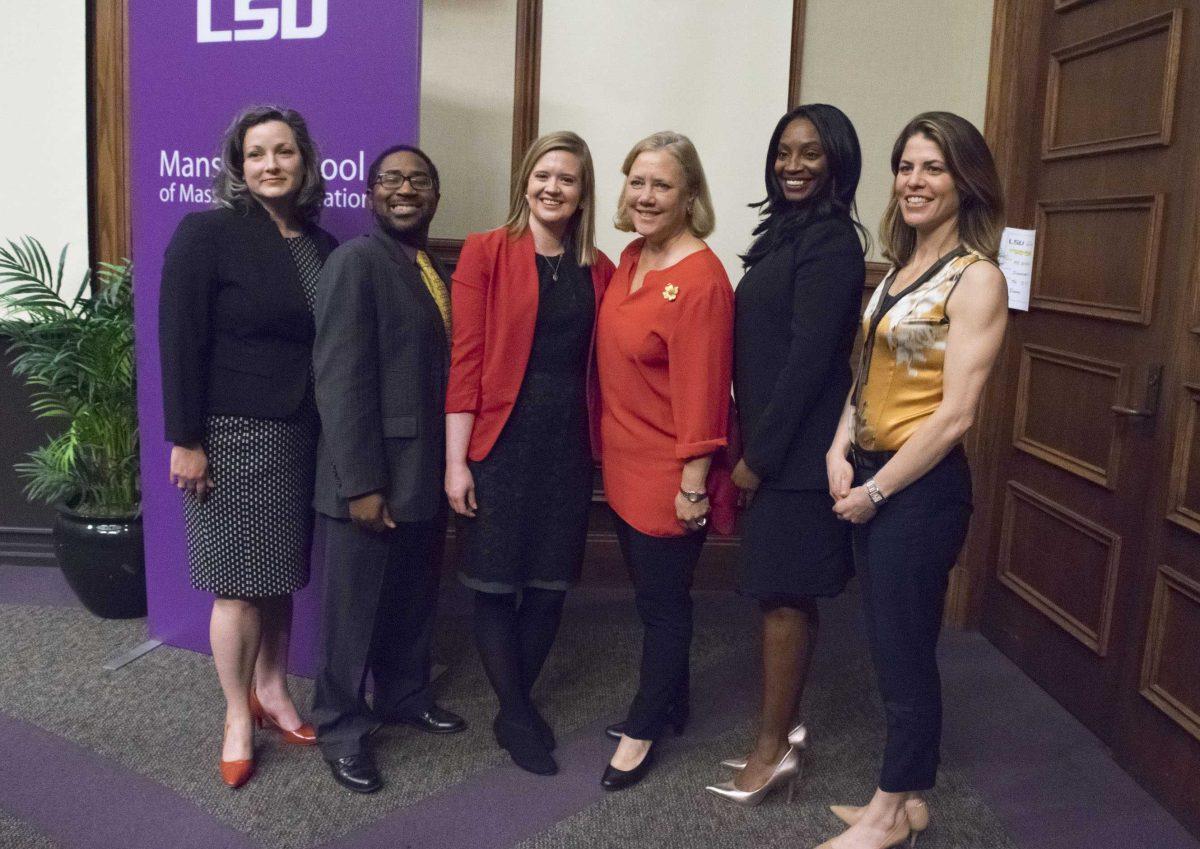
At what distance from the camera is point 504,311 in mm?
2201

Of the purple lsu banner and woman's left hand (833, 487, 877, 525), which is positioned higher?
the purple lsu banner

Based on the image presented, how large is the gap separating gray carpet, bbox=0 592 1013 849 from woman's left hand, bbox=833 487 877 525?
2.45 ft

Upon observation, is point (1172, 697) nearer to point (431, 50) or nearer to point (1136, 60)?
point (1136, 60)

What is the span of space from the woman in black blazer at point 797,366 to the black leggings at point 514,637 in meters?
0.52

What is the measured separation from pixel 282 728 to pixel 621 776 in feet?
2.90

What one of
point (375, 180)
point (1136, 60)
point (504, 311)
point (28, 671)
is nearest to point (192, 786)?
point (28, 671)

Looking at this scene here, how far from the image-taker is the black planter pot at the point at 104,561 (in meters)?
3.22

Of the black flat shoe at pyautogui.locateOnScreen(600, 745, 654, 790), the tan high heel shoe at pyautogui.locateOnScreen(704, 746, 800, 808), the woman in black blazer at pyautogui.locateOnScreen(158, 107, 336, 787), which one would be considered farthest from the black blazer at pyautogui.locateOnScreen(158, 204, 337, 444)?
the tan high heel shoe at pyautogui.locateOnScreen(704, 746, 800, 808)

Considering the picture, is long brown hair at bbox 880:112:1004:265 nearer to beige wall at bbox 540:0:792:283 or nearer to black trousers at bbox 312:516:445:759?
black trousers at bbox 312:516:445:759

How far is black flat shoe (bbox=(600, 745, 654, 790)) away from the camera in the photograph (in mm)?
2348

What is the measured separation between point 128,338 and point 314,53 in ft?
3.82

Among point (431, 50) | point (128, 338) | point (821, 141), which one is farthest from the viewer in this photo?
point (431, 50)

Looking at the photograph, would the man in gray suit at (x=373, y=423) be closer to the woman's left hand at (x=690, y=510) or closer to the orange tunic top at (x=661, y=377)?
the orange tunic top at (x=661, y=377)

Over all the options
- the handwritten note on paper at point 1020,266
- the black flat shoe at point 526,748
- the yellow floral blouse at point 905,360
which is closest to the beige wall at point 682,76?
the handwritten note on paper at point 1020,266
